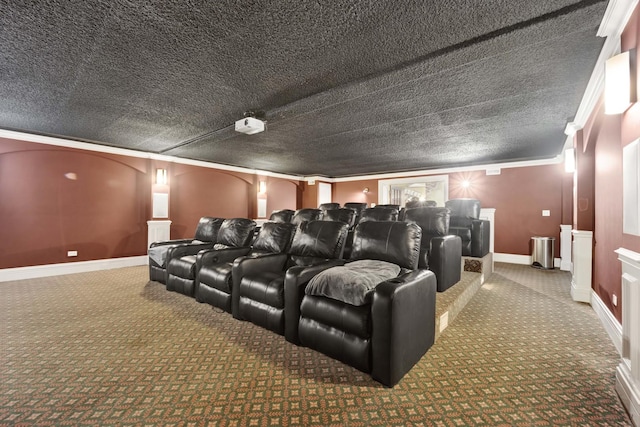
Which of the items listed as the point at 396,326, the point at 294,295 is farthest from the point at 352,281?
the point at 294,295

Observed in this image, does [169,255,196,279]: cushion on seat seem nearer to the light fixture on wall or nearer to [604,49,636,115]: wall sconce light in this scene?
[604,49,636,115]: wall sconce light

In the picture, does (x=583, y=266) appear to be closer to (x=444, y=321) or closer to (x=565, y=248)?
(x=444, y=321)

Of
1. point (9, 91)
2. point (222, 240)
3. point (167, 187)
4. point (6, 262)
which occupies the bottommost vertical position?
point (6, 262)

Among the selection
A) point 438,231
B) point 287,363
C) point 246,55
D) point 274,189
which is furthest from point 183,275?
point 274,189

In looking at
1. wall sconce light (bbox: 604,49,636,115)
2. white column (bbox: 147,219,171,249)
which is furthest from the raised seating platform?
white column (bbox: 147,219,171,249)

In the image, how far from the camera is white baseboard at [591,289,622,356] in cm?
227

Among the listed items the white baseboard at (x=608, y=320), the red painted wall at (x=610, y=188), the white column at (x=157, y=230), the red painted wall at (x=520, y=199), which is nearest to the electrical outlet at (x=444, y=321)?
the white baseboard at (x=608, y=320)

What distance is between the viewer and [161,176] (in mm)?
6211

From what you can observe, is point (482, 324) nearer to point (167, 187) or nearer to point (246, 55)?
point (246, 55)

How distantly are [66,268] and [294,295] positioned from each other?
5.38 meters

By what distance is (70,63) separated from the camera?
8.24 ft

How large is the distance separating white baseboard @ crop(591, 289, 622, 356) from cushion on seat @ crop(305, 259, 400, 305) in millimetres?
1976

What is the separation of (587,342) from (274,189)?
8.03 meters

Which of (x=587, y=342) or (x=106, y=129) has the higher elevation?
(x=106, y=129)
